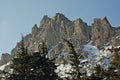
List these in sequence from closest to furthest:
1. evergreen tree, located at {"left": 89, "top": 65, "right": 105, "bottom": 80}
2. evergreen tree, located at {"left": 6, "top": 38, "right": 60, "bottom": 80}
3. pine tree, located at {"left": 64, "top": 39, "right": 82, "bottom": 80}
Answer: evergreen tree, located at {"left": 89, "top": 65, "right": 105, "bottom": 80}, evergreen tree, located at {"left": 6, "top": 38, "right": 60, "bottom": 80}, pine tree, located at {"left": 64, "top": 39, "right": 82, "bottom": 80}

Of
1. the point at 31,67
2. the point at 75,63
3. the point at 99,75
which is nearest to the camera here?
the point at 99,75

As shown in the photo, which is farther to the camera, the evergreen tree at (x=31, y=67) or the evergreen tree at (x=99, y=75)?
the evergreen tree at (x=31, y=67)

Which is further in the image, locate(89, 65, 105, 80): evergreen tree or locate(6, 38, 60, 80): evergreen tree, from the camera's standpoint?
locate(6, 38, 60, 80): evergreen tree

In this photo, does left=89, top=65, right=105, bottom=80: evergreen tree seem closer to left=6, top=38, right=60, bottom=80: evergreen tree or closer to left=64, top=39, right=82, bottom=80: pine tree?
left=64, top=39, right=82, bottom=80: pine tree

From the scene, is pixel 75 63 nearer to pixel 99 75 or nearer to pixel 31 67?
pixel 99 75

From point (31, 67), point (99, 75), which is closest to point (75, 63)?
point (99, 75)

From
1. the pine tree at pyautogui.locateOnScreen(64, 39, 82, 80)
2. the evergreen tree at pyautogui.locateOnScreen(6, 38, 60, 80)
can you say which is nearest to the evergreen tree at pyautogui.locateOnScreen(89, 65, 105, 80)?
the pine tree at pyautogui.locateOnScreen(64, 39, 82, 80)

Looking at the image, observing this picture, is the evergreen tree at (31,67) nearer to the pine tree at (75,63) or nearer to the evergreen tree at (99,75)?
the pine tree at (75,63)

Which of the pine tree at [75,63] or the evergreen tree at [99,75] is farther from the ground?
the pine tree at [75,63]

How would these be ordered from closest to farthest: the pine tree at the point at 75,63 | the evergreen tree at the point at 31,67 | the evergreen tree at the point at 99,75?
the evergreen tree at the point at 99,75 → the evergreen tree at the point at 31,67 → the pine tree at the point at 75,63

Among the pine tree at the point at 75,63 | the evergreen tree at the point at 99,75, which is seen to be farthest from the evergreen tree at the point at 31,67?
the evergreen tree at the point at 99,75

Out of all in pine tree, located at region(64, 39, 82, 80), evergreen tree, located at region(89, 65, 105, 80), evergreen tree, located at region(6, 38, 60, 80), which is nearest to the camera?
evergreen tree, located at region(89, 65, 105, 80)

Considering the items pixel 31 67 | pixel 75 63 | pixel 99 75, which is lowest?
pixel 99 75

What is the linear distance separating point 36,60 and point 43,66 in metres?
0.96
